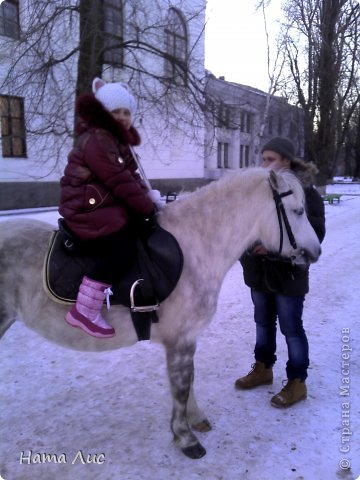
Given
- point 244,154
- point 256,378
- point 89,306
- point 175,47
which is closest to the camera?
point 89,306

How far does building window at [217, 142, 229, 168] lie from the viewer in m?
30.3

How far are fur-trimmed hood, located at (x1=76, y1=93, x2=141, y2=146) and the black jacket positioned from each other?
138 centimetres

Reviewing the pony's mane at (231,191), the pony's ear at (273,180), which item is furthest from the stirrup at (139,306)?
the pony's ear at (273,180)

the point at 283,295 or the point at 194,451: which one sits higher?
the point at 283,295

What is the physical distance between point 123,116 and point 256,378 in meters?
2.58

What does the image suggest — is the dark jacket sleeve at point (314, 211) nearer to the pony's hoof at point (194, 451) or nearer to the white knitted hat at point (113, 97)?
the white knitted hat at point (113, 97)

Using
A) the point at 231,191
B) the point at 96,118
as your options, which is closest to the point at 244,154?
the point at 231,191

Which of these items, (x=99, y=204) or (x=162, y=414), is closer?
(x=99, y=204)

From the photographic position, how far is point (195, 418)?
2961 millimetres

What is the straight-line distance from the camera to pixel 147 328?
256 cm

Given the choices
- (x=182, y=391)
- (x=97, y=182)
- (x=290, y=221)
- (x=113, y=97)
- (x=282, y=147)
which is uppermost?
(x=113, y=97)

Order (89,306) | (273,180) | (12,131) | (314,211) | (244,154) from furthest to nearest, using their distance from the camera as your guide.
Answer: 1. (244,154)
2. (12,131)
3. (314,211)
4. (273,180)
5. (89,306)

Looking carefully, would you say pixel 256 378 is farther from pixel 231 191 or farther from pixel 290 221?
pixel 231 191

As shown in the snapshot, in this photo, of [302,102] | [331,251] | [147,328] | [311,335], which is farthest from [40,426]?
[302,102]
